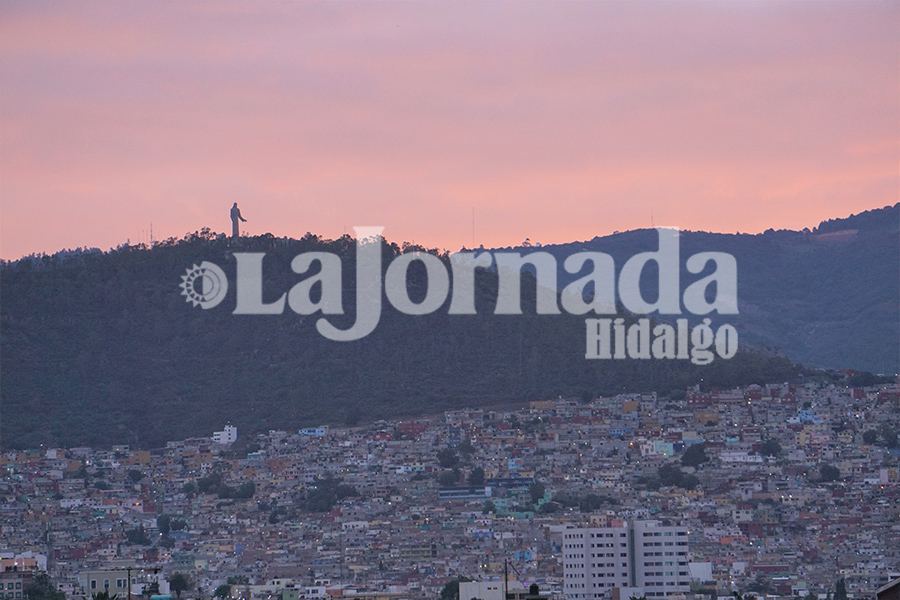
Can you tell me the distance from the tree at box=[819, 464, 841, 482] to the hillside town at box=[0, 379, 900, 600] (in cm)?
9

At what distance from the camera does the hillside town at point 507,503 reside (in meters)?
50.4

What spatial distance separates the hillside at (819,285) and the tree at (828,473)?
18190 millimetres

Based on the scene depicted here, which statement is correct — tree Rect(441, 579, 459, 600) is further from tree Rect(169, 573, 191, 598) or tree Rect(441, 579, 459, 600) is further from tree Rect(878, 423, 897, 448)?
tree Rect(878, 423, 897, 448)

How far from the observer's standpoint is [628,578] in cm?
4812

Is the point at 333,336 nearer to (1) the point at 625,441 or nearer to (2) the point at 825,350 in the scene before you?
(1) the point at 625,441

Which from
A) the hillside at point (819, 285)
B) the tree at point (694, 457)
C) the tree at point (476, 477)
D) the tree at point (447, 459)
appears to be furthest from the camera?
the hillside at point (819, 285)

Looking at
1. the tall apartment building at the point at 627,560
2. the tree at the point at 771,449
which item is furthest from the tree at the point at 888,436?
the tall apartment building at the point at 627,560

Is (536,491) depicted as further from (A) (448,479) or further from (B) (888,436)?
(B) (888,436)

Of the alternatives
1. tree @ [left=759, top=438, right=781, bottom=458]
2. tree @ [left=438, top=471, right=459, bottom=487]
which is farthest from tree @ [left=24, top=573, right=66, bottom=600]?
tree @ [left=759, top=438, right=781, bottom=458]

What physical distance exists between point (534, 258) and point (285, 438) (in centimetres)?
1919

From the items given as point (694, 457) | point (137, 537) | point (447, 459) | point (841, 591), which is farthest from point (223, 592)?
point (694, 457)

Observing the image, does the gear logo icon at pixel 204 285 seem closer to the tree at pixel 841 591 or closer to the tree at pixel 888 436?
the tree at pixel 888 436

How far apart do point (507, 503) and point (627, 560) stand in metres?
18.9

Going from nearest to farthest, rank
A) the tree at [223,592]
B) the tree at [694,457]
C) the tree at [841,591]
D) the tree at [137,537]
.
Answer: the tree at [841,591], the tree at [223,592], the tree at [137,537], the tree at [694,457]
